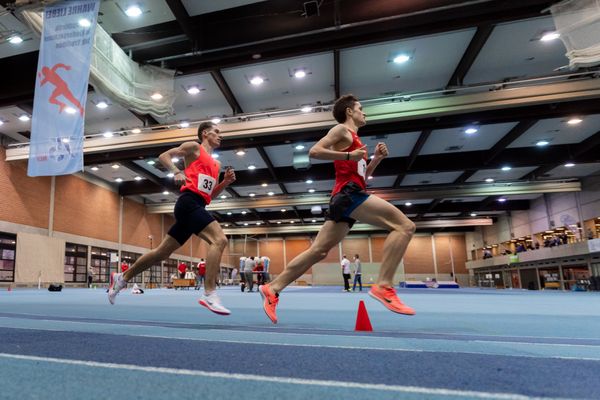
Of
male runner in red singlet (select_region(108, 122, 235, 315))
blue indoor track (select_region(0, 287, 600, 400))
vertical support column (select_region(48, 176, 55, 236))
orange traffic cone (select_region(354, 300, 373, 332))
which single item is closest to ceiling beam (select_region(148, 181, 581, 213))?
vertical support column (select_region(48, 176, 55, 236))

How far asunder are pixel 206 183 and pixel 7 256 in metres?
18.7

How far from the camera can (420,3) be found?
26.4 ft

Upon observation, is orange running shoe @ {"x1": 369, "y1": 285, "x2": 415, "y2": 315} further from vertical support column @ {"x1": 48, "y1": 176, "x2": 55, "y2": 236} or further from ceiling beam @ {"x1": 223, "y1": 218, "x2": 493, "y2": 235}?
ceiling beam @ {"x1": 223, "y1": 218, "x2": 493, "y2": 235}

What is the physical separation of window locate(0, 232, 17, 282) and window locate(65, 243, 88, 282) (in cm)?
322

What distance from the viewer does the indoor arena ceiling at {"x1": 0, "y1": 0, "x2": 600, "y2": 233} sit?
8766mm

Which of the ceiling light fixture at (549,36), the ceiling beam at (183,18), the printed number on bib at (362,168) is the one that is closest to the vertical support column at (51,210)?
the ceiling beam at (183,18)

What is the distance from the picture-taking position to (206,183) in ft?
12.2

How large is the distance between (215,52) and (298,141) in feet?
17.5

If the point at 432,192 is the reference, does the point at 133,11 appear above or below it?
above

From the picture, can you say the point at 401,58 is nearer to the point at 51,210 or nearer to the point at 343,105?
the point at 343,105

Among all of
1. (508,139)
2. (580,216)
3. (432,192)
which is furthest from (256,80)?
(580,216)

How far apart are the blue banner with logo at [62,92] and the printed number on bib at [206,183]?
99.3 inches

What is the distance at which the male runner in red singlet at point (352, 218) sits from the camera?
3.03 m

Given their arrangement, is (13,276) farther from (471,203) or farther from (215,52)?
(471,203)
